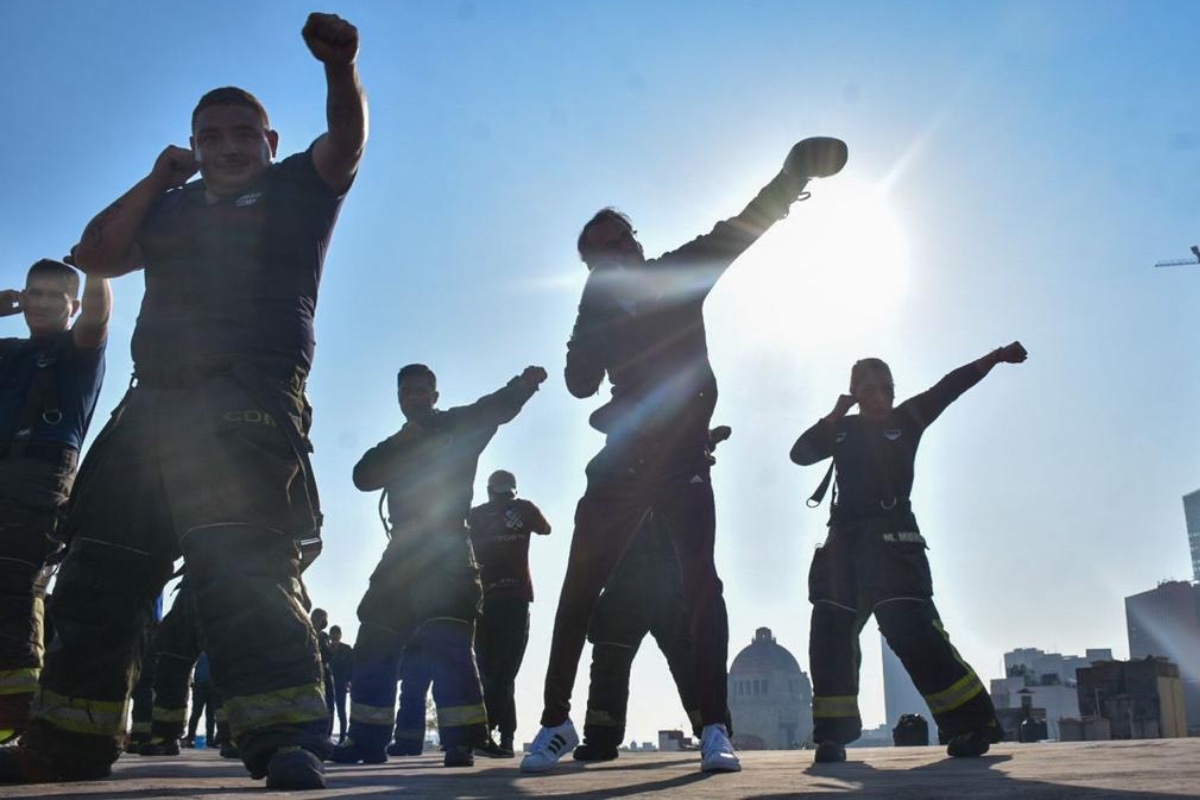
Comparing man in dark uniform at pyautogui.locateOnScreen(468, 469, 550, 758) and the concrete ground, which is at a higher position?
man in dark uniform at pyautogui.locateOnScreen(468, 469, 550, 758)

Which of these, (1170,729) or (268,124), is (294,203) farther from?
(1170,729)

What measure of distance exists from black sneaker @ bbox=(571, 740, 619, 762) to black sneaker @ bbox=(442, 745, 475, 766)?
25.4 inches

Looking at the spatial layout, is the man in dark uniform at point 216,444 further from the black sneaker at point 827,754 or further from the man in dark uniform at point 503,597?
the man in dark uniform at point 503,597

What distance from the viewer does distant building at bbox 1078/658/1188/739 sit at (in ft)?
91.4

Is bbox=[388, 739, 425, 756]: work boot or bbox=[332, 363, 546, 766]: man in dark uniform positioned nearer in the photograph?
bbox=[332, 363, 546, 766]: man in dark uniform

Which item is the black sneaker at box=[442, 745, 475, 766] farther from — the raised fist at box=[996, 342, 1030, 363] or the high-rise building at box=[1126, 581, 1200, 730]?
the high-rise building at box=[1126, 581, 1200, 730]

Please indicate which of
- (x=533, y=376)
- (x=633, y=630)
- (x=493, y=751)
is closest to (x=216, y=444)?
(x=533, y=376)

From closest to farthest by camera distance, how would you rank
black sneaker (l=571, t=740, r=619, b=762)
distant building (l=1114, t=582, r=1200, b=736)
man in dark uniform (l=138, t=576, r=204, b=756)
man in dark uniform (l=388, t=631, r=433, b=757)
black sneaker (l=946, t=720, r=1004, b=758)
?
black sneaker (l=946, t=720, r=1004, b=758) → black sneaker (l=571, t=740, r=619, b=762) → man in dark uniform (l=388, t=631, r=433, b=757) → man in dark uniform (l=138, t=576, r=204, b=756) → distant building (l=1114, t=582, r=1200, b=736)

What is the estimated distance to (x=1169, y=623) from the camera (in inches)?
7205

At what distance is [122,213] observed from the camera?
3645mm

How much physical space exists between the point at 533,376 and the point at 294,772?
3.91m

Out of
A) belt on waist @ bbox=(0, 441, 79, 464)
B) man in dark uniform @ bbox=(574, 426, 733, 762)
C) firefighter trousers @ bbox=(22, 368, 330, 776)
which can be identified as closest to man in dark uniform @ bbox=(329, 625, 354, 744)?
man in dark uniform @ bbox=(574, 426, 733, 762)

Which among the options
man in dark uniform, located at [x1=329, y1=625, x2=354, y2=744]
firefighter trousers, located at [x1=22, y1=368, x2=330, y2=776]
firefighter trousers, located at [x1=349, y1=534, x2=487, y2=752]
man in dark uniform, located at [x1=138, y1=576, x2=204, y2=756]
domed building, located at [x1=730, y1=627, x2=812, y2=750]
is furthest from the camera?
domed building, located at [x1=730, y1=627, x2=812, y2=750]

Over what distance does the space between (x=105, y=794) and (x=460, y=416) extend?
393cm
